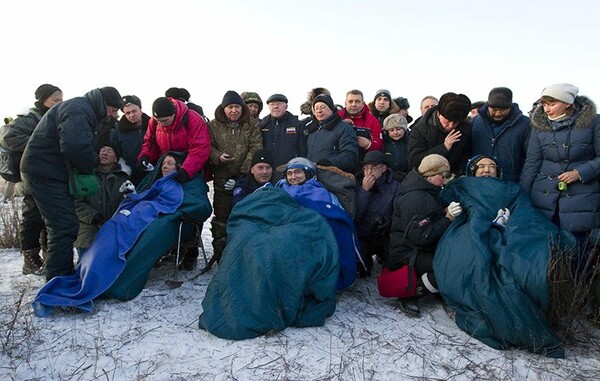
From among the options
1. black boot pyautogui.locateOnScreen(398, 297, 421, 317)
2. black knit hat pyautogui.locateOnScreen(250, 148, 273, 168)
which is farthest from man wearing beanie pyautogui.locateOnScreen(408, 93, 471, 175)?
black knit hat pyautogui.locateOnScreen(250, 148, 273, 168)

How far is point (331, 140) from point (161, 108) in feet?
6.12

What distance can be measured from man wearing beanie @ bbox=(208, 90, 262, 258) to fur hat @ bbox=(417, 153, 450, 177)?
2.01m

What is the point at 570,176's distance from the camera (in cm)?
350

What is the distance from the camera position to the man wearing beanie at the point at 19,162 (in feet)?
13.9

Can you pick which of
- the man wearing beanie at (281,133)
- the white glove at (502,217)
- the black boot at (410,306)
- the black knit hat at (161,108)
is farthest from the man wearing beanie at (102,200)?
the white glove at (502,217)

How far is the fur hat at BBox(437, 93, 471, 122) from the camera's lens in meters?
4.07

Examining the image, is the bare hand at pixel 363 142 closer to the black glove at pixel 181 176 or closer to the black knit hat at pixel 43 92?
the black glove at pixel 181 176

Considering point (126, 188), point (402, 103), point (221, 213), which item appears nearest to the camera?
point (126, 188)

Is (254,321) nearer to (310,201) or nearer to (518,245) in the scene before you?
(310,201)

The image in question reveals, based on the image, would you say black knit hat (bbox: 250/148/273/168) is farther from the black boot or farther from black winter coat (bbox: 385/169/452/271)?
the black boot

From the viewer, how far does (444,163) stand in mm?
3785

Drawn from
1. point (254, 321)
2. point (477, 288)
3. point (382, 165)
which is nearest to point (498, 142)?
point (382, 165)

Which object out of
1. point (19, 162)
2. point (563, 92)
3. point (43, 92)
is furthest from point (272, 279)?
point (43, 92)

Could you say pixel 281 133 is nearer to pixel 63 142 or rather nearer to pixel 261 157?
pixel 261 157
